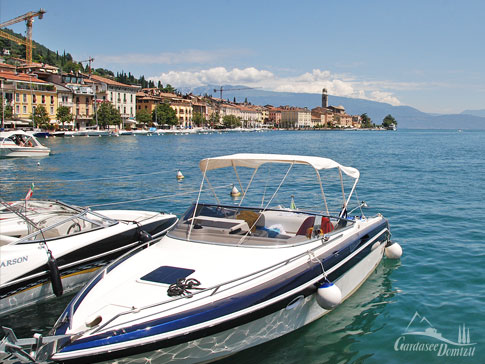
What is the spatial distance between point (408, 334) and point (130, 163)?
3733 cm

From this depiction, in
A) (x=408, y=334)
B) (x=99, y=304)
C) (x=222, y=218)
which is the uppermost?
(x=222, y=218)

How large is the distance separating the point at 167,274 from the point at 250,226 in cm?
256

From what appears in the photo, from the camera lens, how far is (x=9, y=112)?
79.8m

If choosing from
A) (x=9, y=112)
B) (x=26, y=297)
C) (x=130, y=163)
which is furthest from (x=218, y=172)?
(x=9, y=112)

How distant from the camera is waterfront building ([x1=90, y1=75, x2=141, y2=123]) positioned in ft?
405

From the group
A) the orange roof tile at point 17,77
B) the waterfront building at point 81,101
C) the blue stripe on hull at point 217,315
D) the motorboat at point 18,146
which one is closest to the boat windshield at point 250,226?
the blue stripe on hull at point 217,315

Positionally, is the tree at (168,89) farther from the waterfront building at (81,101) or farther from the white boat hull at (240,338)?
the white boat hull at (240,338)

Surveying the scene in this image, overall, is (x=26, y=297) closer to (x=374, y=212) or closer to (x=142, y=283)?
(x=142, y=283)

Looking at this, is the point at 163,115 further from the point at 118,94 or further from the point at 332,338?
the point at 332,338

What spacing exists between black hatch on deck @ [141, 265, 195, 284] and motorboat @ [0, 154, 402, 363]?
2cm

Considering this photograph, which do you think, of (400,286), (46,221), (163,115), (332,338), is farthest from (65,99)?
(332,338)

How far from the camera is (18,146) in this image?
4325cm

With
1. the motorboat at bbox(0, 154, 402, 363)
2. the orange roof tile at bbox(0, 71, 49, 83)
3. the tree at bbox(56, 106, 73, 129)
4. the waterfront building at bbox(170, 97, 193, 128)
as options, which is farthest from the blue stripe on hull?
the waterfront building at bbox(170, 97, 193, 128)

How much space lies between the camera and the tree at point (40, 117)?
87.3m
